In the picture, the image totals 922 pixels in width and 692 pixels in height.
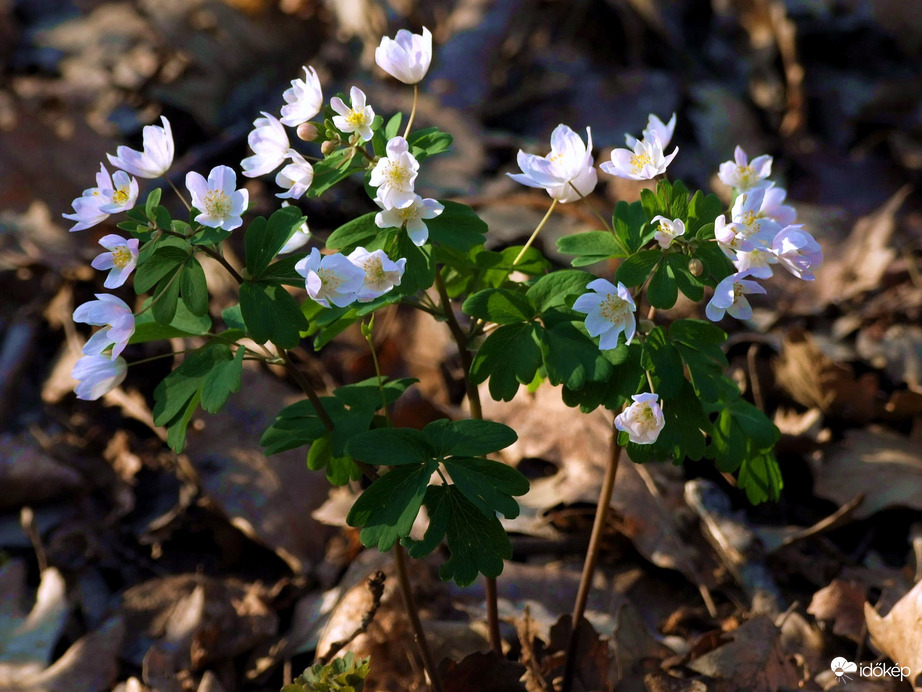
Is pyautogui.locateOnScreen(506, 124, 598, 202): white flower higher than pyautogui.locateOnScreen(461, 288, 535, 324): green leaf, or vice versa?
pyautogui.locateOnScreen(506, 124, 598, 202): white flower

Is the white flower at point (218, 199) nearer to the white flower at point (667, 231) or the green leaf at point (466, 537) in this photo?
the green leaf at point (466, 537)

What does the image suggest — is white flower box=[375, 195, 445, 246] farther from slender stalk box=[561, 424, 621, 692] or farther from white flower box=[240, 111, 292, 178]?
slender stalk box=[561, 424, 621, 692]

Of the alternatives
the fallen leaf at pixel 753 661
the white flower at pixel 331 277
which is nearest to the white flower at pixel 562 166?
the white flower at pixel 331 277

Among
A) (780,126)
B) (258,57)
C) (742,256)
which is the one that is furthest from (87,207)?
(780,126)

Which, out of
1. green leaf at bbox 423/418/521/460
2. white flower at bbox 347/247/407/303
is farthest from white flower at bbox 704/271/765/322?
white flower at bbox 347/247/407/303

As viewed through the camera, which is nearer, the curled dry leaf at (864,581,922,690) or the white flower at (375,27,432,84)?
the white flower at (375,27,432,84)

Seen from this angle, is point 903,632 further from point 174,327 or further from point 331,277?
point 174,327

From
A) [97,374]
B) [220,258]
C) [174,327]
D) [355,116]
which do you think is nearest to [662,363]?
[355,116]
